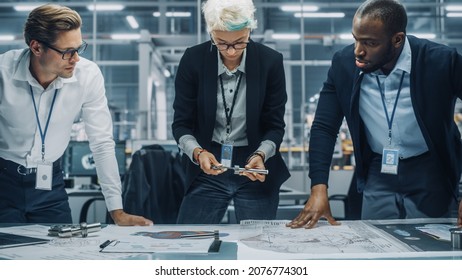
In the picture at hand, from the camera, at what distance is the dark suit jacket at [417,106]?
3.82ft

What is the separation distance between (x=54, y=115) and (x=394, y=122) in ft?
2.86

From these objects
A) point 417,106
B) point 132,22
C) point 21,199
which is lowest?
point 21,199

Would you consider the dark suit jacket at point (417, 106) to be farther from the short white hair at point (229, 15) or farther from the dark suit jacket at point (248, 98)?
the short white hair at point (229, 15)

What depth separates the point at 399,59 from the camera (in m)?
1.20

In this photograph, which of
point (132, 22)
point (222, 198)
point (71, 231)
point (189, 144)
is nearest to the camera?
point (71, 231)

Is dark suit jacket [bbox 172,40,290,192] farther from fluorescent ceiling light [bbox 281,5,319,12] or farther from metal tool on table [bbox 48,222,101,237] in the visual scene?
fluorescent ceiling light [bbox 281,5,319,12]

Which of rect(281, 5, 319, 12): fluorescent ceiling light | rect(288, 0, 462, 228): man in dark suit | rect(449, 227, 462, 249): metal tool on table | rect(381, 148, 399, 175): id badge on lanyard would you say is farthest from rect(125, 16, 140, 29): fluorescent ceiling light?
rect(449, 227, 462, 249): metal tool on table

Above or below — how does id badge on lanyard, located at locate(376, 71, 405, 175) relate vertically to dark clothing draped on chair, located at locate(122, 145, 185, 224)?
above

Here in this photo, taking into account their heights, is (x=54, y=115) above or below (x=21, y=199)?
above

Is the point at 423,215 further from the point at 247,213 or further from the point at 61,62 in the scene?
the point at 61,62

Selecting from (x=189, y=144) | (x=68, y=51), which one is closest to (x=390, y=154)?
(x=189, y=144)

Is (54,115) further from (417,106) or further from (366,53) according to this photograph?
(417,106)

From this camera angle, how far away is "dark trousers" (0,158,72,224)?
4.01ft

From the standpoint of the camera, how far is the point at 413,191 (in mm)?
1222
